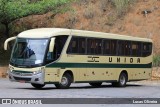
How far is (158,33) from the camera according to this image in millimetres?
45656

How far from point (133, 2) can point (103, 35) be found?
2217 centimetres

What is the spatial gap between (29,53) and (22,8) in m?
16.9

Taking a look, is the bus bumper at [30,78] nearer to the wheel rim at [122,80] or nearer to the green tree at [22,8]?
the wheel rim at [122,80]

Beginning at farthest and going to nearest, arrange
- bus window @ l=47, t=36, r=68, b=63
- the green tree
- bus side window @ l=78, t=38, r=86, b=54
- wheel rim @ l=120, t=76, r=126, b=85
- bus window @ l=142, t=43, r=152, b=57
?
the green tree → bus window @ l=142, t=43, r=152, b=57 → wheel rim @ l=120, t=76, r=126, b=85 → bus side window @ l=78, t=38, r=86, b=54 → bus window @ l=47, t=36, r=68, b=63

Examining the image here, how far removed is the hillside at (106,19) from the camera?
47.2 meters

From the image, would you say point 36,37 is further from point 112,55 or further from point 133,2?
point 133,2

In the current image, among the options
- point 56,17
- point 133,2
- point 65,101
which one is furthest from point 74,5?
point 65,101

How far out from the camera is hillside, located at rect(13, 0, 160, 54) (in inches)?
1858

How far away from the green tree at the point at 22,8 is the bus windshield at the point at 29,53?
15425mm

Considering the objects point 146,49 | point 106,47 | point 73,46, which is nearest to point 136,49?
point 146,49

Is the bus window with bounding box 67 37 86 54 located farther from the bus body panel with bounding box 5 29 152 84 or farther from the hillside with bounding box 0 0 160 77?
the hillside with bounding box 0 0 160 77

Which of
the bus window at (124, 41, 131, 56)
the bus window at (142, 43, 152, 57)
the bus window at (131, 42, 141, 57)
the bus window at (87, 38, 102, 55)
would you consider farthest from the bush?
the bus window at (87, 38, 102, 55)

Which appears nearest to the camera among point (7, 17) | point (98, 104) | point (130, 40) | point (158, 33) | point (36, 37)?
point (98, 104)

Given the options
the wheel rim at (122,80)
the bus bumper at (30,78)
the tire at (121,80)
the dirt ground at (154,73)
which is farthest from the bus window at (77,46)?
the dirt ground at (154,73)
